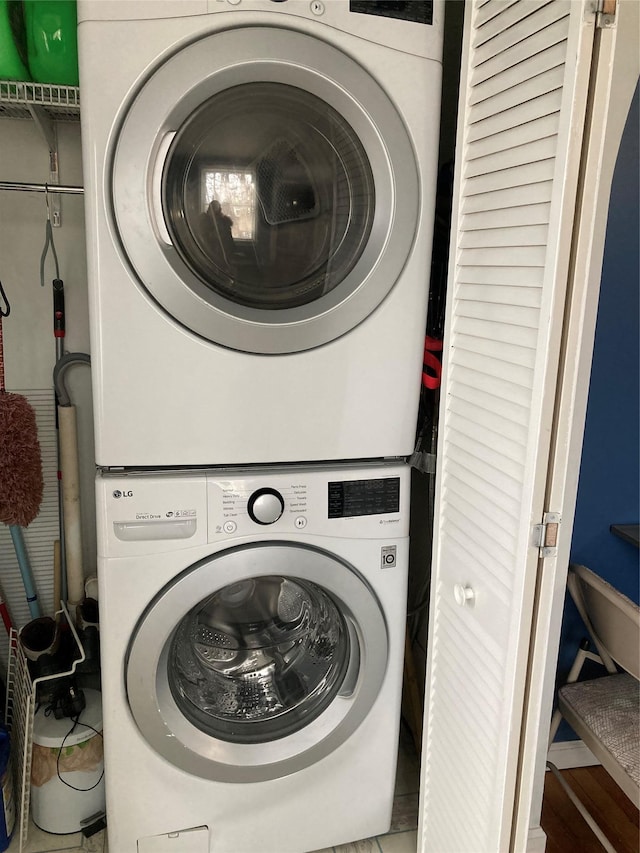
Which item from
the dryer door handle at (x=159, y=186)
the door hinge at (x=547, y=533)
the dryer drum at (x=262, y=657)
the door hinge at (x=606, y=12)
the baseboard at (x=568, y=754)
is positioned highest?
the door hinge at (x=606, y=12)

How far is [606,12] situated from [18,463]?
140 cm

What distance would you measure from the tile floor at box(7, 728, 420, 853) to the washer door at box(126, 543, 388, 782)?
0.36 meters

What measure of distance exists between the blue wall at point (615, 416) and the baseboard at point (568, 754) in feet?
0.67

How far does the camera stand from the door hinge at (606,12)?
Result: 0.83 m

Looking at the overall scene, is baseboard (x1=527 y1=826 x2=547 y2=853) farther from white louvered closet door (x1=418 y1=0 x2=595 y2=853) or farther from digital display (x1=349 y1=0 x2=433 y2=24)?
digital display (x1=349 y1=0 x2=433 y2=24)

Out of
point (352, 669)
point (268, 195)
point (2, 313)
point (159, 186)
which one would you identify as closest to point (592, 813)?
point (352, 669)

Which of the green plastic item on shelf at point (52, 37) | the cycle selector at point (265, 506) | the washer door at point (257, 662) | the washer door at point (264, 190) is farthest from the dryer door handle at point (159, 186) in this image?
the washer door at point (257, 662)

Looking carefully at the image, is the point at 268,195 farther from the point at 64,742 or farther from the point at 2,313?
the point at 64,742

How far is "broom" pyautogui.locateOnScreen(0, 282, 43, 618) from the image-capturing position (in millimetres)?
1485

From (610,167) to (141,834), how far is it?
1.53 metres

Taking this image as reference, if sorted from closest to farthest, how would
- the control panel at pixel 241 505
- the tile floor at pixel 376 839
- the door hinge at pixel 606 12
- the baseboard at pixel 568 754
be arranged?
the door hinge at pixel 606 12 → the control panel at pixel 241 505 → the tile floor at pixel 376 839 → the baseboard at pixel 568 754

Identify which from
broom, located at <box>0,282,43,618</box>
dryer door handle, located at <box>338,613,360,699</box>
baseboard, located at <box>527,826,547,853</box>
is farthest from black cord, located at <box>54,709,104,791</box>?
baseboard, located at <box>527,826,547,853</box>

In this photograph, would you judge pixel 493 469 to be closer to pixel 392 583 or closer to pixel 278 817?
pixel 392 583

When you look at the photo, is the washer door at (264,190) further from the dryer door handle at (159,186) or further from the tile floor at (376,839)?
the tile floor at (376,839)
